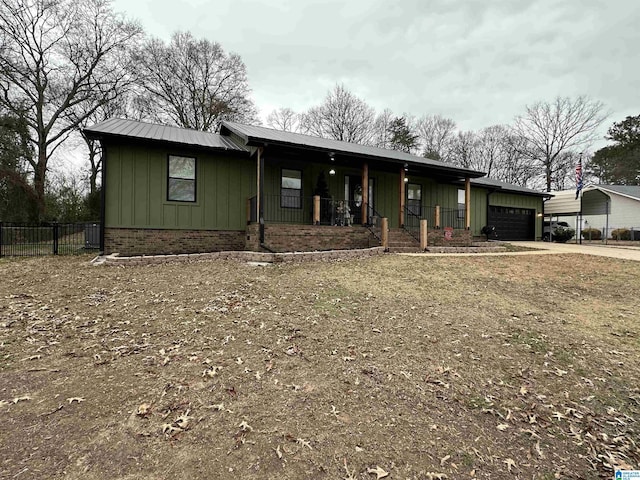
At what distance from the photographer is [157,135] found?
9461mm

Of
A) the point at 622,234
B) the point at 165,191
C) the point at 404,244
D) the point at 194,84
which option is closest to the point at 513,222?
the point at 622,234

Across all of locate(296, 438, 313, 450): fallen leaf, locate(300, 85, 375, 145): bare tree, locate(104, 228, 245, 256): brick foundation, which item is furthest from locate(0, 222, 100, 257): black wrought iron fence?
locate(300, 85, 375, 145): bare tree

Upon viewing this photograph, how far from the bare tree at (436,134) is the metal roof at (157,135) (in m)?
26.3

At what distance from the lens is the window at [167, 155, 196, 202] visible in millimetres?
9500

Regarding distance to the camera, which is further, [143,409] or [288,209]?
[288,209]

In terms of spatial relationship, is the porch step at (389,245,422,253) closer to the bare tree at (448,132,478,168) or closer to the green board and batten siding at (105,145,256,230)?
the green board and batten siding at (105,145,256,230)

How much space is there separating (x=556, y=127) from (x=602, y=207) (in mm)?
10245

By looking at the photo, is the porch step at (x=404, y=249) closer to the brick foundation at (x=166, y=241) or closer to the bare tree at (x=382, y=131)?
the brick foundation at (x=166, y=241)

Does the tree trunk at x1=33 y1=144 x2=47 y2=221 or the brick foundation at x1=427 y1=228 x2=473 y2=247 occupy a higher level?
the tree trunk at x1=33 y1=144 x2=47 y2=221

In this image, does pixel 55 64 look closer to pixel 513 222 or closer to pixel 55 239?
pixel 55 239

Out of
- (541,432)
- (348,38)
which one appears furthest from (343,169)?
(348,38)

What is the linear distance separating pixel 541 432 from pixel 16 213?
22.2 meters

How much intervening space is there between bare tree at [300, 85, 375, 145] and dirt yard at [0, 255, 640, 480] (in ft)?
79.1

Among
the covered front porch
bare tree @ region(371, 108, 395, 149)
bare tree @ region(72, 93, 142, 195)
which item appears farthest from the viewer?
bare tree @ region(371, 108, 395, 149)
